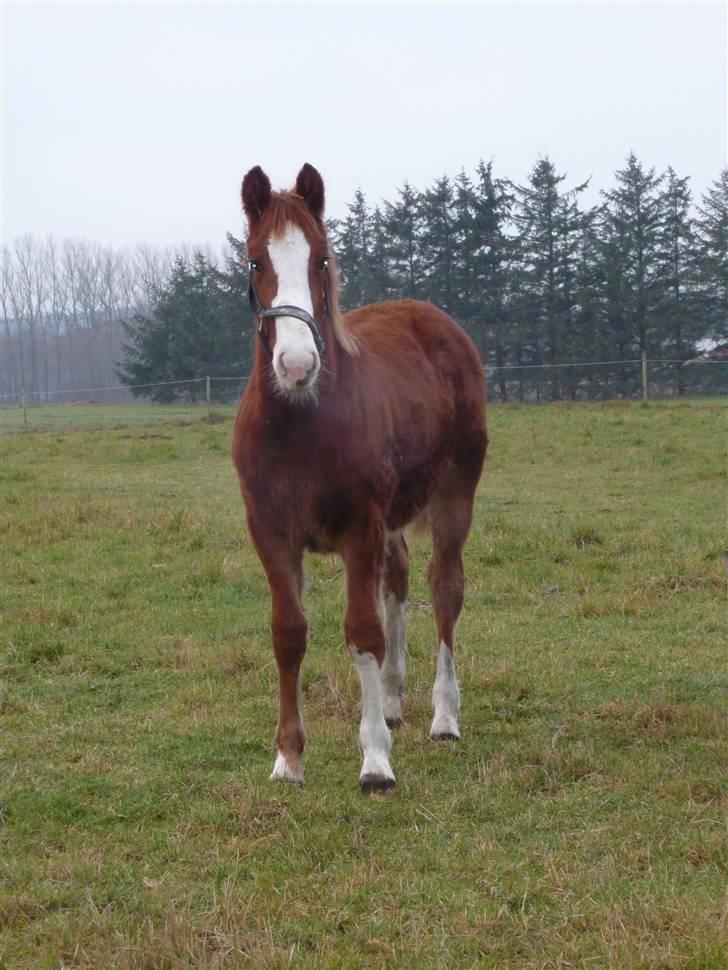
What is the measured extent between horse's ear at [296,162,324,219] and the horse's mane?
5 cm

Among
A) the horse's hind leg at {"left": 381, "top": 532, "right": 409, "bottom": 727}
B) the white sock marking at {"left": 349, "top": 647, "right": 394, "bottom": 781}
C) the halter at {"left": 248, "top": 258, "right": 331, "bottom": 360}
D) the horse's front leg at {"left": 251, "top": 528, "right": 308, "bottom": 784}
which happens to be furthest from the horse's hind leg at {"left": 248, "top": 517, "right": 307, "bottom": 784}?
the horse's hind leg at {"left": 381, "top": 532, "right": 409, "bottom": 727}

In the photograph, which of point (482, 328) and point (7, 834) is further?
point (482, 328)

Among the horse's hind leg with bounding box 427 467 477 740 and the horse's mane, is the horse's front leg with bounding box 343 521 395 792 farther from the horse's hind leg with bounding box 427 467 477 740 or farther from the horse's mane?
the horse's mane

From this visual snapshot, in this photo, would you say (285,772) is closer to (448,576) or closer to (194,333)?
(448,576)

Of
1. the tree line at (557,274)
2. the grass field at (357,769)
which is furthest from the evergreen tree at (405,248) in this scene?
the grass field at (357,769)

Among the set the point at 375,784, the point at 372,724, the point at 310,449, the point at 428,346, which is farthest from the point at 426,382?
the point at 375,784

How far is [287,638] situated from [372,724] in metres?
0.50

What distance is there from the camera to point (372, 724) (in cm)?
439

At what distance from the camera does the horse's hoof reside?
13.8ft

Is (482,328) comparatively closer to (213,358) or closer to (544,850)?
(213,358)

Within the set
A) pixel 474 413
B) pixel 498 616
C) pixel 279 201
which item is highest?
Answer: pixel 279 201

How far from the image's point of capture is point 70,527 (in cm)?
1070

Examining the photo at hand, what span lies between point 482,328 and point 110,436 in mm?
15731

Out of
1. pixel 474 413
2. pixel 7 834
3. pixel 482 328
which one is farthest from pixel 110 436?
pixel 7 834
